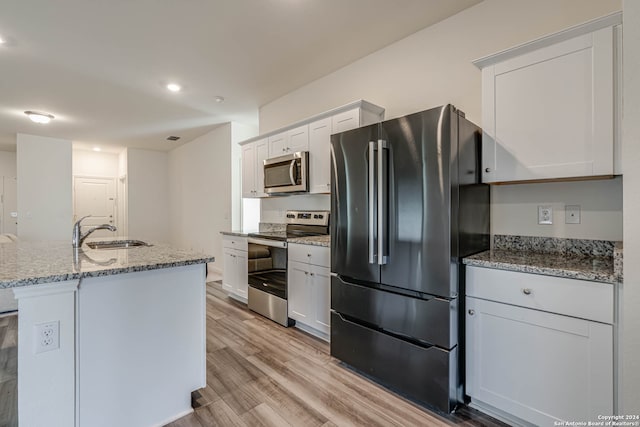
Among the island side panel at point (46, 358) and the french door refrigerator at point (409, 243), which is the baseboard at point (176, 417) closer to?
the island side panel at point (46, 358)

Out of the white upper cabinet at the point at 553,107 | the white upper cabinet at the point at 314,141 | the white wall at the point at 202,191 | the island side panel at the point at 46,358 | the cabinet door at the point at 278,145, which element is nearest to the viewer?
the island side panel at the point at 46,358

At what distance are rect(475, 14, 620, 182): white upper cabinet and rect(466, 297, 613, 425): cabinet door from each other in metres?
0.80

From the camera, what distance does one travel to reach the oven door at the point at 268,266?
3096 mm

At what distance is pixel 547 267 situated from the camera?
4.93ft

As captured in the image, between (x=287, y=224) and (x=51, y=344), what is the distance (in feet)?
8.55

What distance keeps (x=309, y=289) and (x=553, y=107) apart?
2221 millimetres

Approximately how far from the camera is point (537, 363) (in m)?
1.53

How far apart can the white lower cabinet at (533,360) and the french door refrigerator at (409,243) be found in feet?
0.36

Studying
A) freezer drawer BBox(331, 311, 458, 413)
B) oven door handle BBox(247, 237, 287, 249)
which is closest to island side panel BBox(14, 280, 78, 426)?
freezer drawer BBox(331, 311, 458, 413)

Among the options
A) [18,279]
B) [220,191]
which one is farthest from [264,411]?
[220,191]

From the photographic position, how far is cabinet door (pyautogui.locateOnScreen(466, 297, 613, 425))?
4.50ft

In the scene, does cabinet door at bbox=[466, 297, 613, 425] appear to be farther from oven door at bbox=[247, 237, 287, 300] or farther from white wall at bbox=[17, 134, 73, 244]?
white wall at bbox=[17, 134, 73, 244]

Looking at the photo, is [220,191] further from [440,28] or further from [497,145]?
[497,145]

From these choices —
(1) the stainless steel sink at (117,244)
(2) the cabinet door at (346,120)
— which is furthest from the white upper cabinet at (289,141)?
(1) the stainless steel sink at (117,244)
